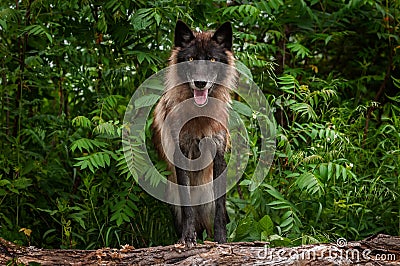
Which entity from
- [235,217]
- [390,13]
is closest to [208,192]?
[235,217]

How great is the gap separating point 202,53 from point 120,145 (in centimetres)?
128

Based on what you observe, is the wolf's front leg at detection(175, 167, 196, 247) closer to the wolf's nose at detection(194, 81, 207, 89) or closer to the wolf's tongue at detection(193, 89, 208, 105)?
the wolf's tongue at detection(193, 89, 208, 105)

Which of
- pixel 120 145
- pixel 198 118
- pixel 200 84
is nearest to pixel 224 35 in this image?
pixel 200 84

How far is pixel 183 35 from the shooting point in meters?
4.50

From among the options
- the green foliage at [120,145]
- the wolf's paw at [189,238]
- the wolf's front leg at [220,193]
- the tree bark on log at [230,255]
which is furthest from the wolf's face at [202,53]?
the tree bark on log at [230,255]

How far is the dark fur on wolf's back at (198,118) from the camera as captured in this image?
4.43 meters

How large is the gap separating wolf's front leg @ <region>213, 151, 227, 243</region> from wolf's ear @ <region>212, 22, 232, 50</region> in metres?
0.88

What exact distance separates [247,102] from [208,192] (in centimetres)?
104

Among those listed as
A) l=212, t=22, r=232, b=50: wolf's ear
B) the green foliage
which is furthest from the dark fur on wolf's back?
the green foliage

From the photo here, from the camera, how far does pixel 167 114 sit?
15.4 ft

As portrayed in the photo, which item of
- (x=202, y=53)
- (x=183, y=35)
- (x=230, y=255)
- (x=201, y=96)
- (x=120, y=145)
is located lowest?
(x=230, y=255)

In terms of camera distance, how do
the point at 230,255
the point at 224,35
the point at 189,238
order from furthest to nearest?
the point at 224,35 < the point at 189,238 < the point at 230,255

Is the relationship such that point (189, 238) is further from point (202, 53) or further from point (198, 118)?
point (202, 53)

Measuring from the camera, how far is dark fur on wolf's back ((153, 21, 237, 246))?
14.5 ft
